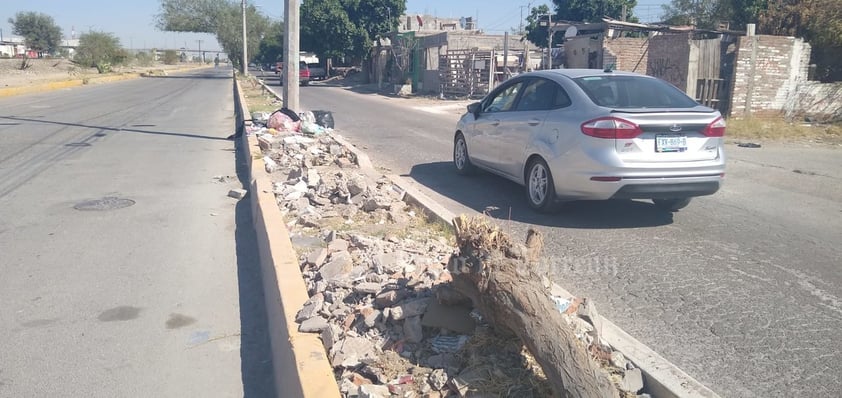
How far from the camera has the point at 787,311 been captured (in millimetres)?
4543

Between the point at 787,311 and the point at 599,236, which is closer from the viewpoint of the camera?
the point at 787,311

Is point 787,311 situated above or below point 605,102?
below

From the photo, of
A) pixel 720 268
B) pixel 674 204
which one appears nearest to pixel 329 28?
pixel 674 204

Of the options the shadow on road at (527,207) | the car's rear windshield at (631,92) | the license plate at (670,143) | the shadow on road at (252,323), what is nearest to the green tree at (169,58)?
the shadow on road at (527,207)

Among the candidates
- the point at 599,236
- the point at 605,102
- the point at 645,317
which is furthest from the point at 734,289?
the point at 605,102

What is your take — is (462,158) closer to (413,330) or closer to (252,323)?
(252,323)

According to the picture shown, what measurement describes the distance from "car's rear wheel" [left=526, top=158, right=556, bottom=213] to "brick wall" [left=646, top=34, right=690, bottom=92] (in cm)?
1349

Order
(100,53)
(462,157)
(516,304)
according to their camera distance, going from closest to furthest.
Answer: (516,304) < (462,157) < (100,53)

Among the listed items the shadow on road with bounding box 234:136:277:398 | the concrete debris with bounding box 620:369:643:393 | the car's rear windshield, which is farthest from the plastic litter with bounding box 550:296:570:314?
the car's rear windshield

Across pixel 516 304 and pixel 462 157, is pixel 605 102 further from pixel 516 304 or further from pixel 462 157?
pixel 516 304

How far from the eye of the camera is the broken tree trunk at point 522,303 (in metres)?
2.89

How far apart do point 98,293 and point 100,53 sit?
221 feet

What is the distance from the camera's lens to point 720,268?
216 inches

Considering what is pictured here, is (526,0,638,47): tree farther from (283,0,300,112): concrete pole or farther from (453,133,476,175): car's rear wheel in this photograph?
(453,133,476,175): car's rear wheel
